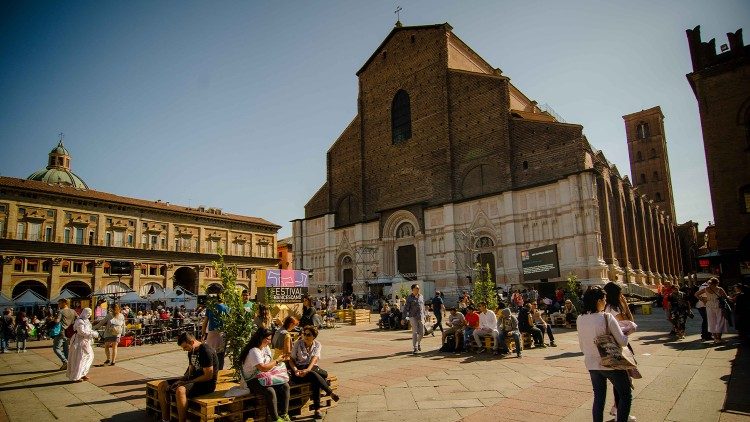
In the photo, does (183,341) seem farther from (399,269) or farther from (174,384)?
(399,269)

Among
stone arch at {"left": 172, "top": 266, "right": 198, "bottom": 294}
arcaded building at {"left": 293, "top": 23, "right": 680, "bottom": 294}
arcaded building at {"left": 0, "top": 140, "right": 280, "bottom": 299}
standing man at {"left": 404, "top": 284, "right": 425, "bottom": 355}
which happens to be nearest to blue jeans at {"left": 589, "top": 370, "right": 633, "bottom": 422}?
standing man at {"left": 404, "top": 284, "right": 425, "bottom": 355}

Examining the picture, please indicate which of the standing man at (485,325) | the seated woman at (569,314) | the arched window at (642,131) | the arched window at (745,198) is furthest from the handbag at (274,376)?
the arched window at (642,131)

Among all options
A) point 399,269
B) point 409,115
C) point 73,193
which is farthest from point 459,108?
point 73,193

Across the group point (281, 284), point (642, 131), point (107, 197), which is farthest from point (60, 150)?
point (642, 131)

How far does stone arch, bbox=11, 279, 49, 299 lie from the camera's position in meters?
35.7

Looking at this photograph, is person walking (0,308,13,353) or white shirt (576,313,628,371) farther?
person walking (0,308,13,353)

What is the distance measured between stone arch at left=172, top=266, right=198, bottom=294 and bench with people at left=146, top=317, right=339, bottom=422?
150 ft

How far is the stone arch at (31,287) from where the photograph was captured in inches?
1404

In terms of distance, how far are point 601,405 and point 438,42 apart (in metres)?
34.9

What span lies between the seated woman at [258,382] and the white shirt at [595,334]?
376 centimetres

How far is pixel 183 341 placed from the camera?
5.78 metres

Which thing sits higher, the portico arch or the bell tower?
the bell tower

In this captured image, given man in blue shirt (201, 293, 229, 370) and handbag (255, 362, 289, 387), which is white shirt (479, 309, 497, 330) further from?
handbag (255, 362, 289, 387)

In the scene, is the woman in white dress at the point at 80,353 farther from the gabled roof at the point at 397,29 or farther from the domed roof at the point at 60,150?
the domed roof at the point at 60,150
